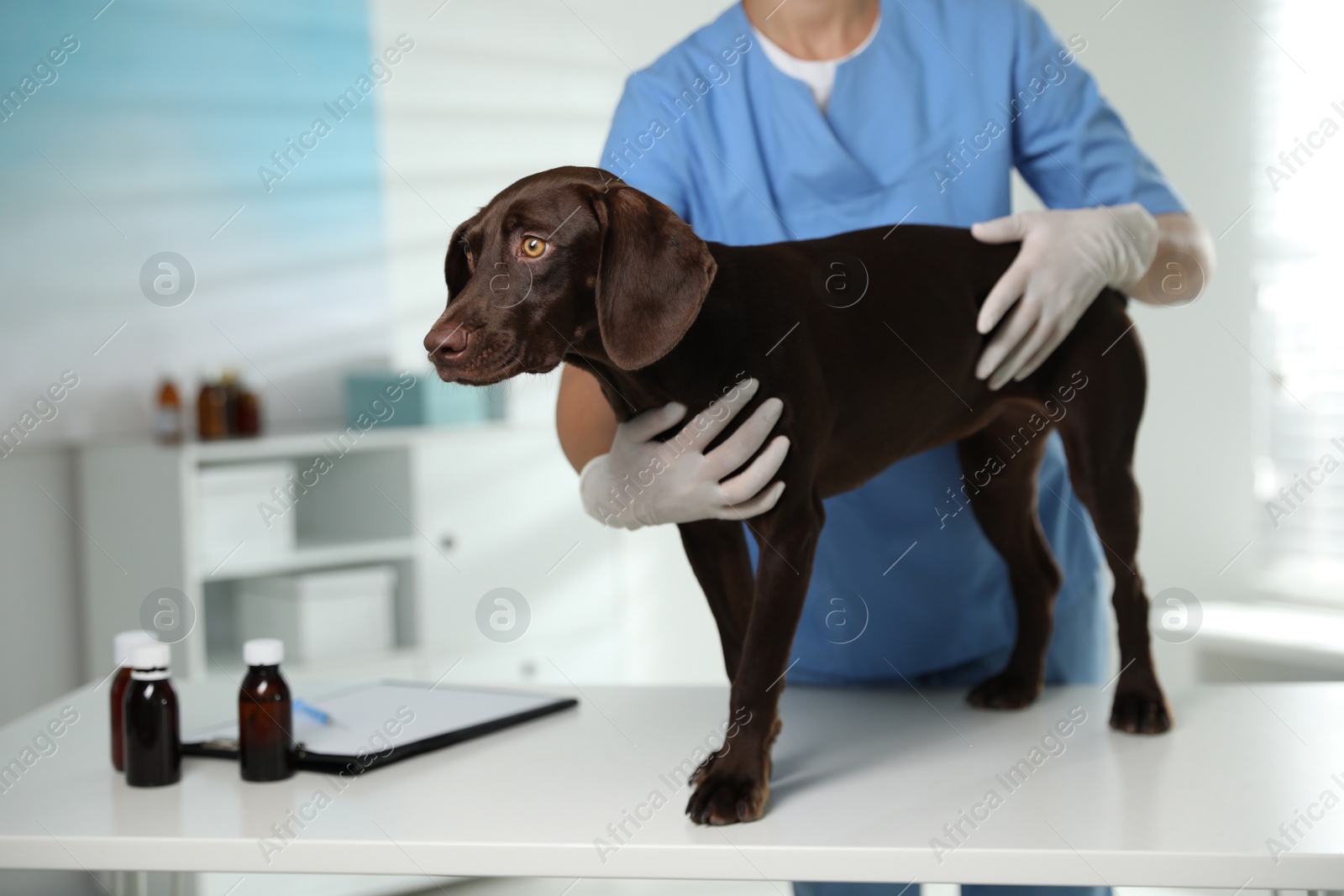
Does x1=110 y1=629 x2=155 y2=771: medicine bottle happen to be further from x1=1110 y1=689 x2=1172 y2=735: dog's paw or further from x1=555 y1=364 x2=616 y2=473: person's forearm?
x1=1110 y1=689 x2=1172 y2=735: dog's paw

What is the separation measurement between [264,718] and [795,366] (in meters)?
0.61

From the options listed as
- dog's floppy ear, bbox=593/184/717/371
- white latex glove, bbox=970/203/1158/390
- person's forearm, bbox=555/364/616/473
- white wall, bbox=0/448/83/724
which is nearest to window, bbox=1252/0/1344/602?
white latex glove, bbox=970/203/1158/390

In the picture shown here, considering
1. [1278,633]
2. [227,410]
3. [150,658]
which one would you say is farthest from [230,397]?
[1278,633]

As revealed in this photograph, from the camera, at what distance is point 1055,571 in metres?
1.36

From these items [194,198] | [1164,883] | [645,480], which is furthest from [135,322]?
[1164,883]

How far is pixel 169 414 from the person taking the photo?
2797 mm

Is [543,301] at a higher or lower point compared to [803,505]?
higher

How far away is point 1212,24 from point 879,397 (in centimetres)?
305

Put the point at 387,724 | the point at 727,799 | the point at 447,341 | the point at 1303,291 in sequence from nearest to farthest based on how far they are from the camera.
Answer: the point at 447,341 < the point at 727,799 < the point at 387,724 < the point at 1303,291

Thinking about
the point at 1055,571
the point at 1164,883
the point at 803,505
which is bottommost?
the point at 1164,883

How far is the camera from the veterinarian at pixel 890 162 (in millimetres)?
1396

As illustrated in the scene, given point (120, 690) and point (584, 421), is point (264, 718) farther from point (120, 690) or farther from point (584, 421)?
point (584, 421)

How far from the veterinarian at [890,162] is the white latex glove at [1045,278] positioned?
0.17 metres

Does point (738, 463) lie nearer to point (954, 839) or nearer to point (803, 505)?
point (803, 505)
